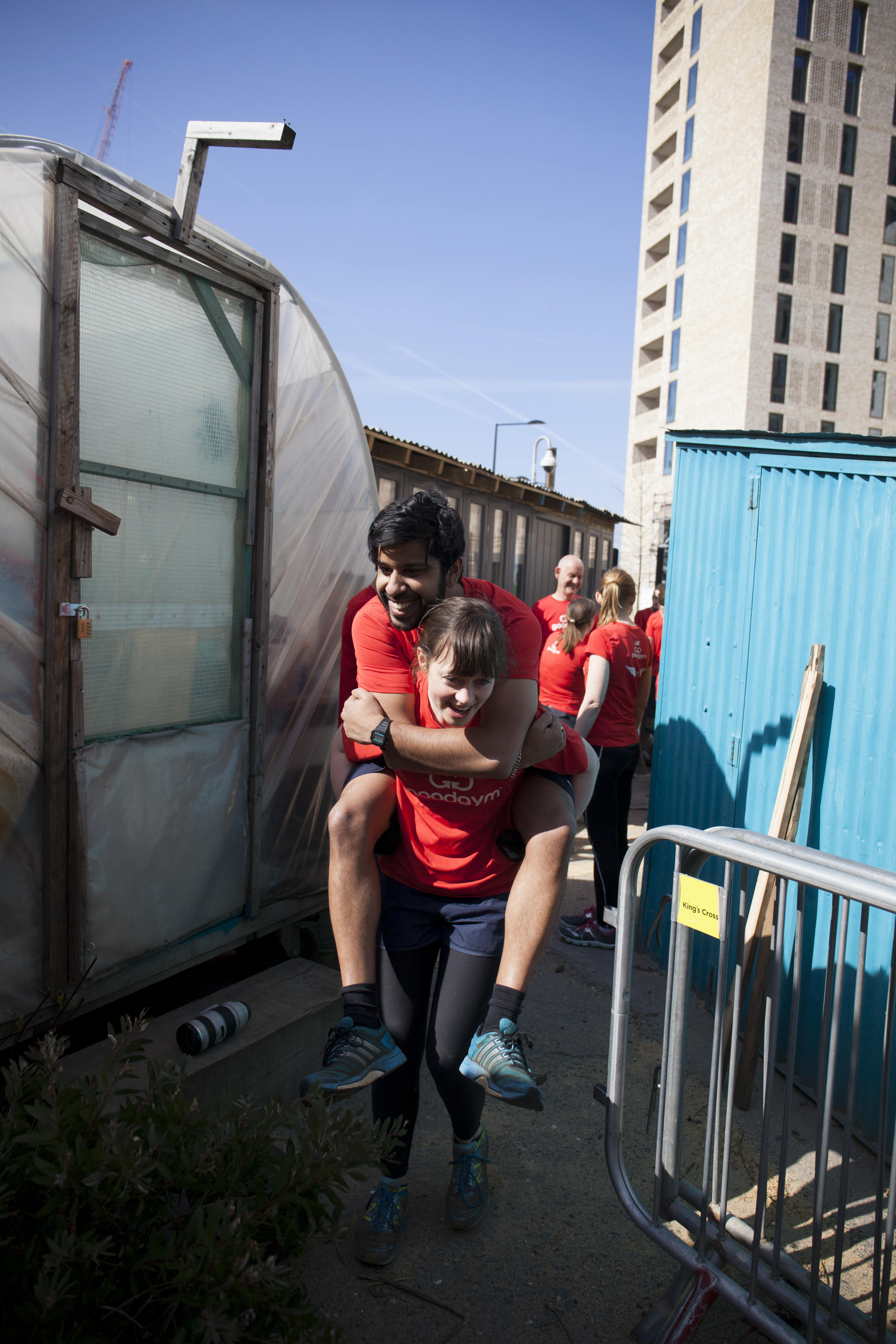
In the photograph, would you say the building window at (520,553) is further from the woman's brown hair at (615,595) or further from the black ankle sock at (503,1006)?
the black ankle sock at (503,1006)

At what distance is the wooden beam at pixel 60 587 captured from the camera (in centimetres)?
259

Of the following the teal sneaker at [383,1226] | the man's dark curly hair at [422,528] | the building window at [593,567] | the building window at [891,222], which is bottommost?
the teal sneaker at [383,1226]

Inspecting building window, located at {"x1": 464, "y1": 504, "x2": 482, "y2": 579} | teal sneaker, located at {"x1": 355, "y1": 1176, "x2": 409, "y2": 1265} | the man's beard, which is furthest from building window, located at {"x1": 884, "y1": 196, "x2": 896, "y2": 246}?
teal sneaker, located at {"x1": 355, "y1": 1176, "x2": 409, "y2": 1265}

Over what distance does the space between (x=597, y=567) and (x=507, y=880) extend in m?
16.1

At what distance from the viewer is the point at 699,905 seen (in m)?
2.08

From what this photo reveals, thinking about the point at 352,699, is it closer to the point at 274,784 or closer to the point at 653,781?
the point at 274,784

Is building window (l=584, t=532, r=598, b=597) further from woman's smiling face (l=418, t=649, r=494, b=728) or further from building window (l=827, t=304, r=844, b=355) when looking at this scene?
building window (l=827, t=304, r=844, b=355)

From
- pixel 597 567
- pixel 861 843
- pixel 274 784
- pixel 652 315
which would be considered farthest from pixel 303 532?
pixel 652 315

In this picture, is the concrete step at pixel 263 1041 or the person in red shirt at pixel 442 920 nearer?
the person in red shirt at pixel 442 920

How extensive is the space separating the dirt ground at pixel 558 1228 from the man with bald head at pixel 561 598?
2.51 meters

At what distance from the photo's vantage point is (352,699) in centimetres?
241

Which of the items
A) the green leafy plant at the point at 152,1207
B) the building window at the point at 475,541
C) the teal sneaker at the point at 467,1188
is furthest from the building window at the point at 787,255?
the green leafy plant at the point at 152,1207

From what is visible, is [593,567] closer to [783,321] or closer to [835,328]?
[783,321]

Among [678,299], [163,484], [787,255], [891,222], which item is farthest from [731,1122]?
[891,222]
